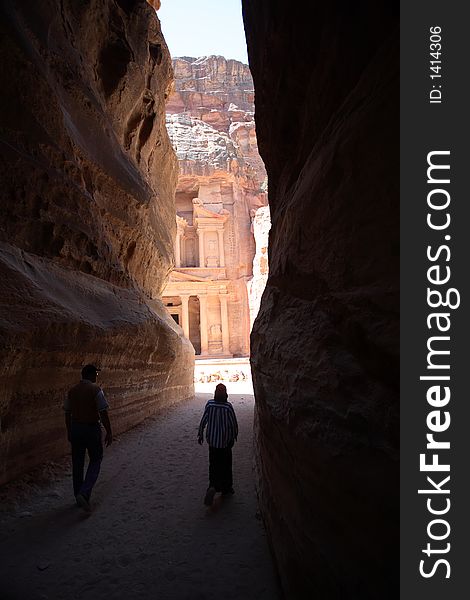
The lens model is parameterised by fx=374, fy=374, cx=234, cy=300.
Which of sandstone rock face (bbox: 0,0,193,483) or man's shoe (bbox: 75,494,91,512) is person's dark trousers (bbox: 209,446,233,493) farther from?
sandstone rock face (bbox: 0,0,193,483)

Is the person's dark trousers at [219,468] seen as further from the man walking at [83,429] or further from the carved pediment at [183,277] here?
the carved pediment at [183,277]

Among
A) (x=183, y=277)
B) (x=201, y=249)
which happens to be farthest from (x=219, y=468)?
(x=201, y=249)

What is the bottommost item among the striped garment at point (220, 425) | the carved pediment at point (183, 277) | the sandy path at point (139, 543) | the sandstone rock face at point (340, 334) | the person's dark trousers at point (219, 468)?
the sandy path at point (139, 543)

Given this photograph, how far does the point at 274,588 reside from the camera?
2688mm

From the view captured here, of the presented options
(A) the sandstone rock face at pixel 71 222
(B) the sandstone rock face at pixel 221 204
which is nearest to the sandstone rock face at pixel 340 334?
(A) the sandstone rock face at pixel 71 222

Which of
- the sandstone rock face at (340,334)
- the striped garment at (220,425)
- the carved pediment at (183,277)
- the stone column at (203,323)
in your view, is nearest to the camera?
the sandstone rock face at (340,334)

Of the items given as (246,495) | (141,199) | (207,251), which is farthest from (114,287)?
(207,251)

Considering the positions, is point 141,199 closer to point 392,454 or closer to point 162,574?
point 162,574

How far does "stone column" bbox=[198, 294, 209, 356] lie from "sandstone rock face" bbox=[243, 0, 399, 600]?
Answer: 2788 cm

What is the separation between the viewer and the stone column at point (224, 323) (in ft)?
103

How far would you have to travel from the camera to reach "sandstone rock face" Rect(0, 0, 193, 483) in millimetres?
4336

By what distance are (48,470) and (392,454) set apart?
4.43 m

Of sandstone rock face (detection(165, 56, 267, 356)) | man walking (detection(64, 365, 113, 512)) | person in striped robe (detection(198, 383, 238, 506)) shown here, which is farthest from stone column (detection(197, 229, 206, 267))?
man walking (detection(64, 365, 113, 512))

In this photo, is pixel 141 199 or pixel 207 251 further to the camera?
pixel 207 251
